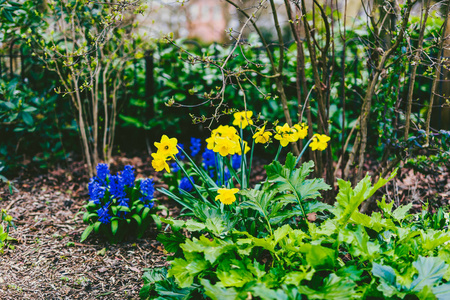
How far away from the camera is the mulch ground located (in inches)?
97.3

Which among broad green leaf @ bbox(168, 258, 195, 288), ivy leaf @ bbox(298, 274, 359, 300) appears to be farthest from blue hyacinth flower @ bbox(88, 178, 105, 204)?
ivy leaf @ bbox(298, 274, 359, 300)

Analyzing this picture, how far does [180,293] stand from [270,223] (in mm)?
649

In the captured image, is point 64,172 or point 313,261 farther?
point 64,172

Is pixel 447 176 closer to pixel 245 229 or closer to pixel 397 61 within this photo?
pixel 397 61

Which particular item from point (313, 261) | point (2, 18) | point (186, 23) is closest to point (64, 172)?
point (2, 18)

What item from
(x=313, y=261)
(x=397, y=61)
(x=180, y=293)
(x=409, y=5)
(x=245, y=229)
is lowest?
(x=180, y=293)

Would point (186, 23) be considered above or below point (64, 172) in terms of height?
above

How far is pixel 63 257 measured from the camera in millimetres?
2785

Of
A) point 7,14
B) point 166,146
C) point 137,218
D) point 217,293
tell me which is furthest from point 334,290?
point 7,14

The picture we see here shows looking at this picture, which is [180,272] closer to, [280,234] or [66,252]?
[280,234]

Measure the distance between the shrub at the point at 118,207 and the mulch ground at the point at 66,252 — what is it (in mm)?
108

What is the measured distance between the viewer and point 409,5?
2.56 meters

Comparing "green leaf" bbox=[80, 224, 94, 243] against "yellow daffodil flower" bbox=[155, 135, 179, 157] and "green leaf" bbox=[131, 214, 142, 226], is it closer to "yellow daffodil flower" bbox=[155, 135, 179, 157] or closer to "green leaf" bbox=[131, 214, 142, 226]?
"green leaf" bbox=[131, 214, 142, 226]

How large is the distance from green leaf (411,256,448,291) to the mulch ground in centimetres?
113
